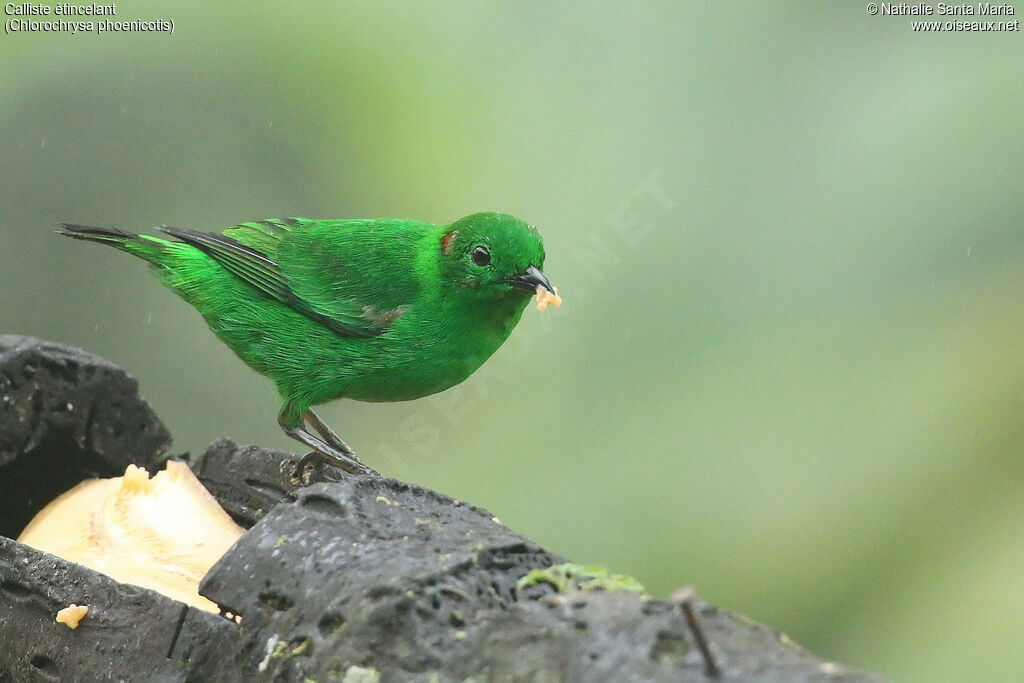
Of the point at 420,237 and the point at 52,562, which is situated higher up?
the point at 420,237

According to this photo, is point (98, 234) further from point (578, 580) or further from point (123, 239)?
point (578, 580)

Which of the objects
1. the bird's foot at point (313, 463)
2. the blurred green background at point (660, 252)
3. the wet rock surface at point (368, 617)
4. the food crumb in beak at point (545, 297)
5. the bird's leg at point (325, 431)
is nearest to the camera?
the wet rock surface at point (368, 617)

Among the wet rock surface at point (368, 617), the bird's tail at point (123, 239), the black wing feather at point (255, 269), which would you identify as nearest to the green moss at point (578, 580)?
the wet rock surface at point (368, 617)

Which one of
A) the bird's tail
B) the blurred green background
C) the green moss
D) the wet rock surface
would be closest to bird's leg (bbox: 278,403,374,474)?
the wet rock surface

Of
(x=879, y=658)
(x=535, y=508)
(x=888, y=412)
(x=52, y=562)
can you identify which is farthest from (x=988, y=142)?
(x=52, y=562)

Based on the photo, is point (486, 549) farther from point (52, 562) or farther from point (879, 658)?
point (879, 658)

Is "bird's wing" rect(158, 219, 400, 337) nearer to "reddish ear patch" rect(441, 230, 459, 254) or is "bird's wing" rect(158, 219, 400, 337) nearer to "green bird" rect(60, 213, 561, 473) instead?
"green bird" rect(60, 213, 561, 473)

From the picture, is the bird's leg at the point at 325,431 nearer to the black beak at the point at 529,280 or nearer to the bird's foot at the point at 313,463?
the bird's foot at the point at 313,463
